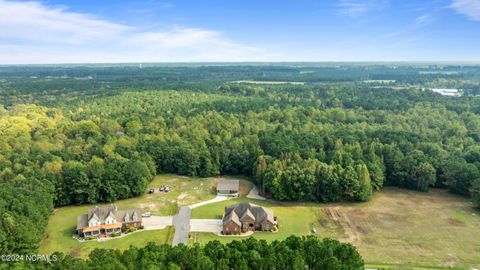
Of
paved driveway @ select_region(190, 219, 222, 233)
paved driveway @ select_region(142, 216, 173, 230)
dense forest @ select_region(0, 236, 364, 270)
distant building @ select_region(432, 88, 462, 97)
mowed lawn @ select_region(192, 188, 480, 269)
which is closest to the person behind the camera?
dense forest @ select_region(0, 236, 364, 270)

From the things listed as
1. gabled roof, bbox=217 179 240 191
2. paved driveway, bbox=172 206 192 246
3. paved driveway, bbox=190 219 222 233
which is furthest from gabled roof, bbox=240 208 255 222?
gabled roof, bbox=217 179 240 191

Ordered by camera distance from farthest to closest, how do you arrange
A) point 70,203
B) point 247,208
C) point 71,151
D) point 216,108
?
point 216,108 → point 71,151 → point 70,203 → point 247,208

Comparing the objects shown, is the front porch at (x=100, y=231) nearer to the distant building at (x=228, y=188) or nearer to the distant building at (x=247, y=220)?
the distant building at (x=247, y=220)

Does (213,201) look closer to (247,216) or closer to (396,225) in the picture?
(247,216)

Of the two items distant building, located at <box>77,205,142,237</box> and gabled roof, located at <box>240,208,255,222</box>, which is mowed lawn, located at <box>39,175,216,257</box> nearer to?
distant building, located at <box>77,205,142,237</box>

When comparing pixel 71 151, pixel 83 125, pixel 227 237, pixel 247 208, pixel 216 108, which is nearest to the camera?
pixel 227 237

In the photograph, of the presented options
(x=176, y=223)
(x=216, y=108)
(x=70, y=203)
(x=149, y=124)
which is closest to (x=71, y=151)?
(x=70, y=203)

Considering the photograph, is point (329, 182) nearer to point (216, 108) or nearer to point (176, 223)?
point (176, 223)

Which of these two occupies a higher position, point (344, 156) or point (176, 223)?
point (344, 156)
